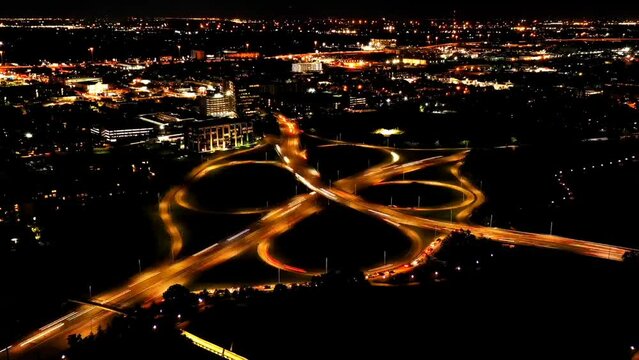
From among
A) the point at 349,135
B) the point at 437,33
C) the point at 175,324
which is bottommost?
the point at 175,324

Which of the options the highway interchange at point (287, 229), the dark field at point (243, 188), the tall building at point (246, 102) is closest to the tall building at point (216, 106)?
Result: the tall building at point (246, 102)

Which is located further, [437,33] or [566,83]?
[437,33]

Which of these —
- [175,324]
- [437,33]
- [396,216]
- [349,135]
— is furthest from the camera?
[437,33]

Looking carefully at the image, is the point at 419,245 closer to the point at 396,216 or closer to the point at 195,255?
the point at 396,216

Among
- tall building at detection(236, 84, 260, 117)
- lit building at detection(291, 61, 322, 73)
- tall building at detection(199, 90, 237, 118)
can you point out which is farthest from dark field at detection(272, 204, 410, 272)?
lit building at detection(291, 61, 322, 73)

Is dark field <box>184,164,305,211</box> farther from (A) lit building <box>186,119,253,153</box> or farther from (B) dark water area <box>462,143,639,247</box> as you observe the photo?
(B) dark water area <box>462,143,639,247</box>

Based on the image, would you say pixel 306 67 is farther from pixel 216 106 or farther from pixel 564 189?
pixel 564 189

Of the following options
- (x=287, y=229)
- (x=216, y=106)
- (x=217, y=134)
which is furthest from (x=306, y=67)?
(x=287, y=229)

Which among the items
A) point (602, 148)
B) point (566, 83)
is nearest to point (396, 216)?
point (602, 148)
